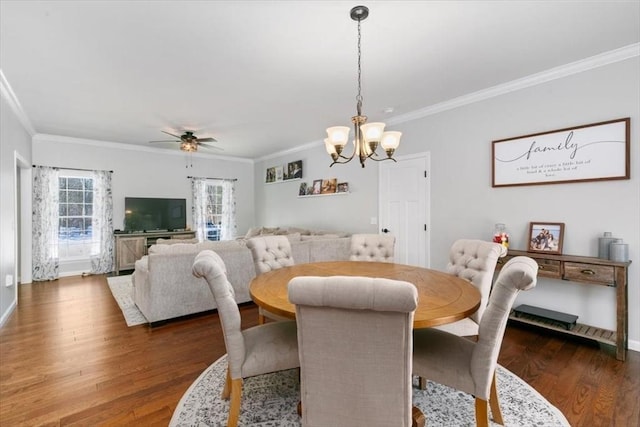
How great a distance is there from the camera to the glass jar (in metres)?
3.28

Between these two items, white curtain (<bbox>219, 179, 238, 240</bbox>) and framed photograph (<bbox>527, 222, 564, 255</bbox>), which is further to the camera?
white curtain (<bbox>219, 179, 238, 240</bbox>)

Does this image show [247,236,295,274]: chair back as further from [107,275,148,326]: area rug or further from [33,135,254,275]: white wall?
[33,135,254,275]: white wall

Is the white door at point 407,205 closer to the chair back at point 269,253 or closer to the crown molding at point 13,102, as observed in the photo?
the chair back at point 269,253

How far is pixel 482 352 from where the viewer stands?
144 cm

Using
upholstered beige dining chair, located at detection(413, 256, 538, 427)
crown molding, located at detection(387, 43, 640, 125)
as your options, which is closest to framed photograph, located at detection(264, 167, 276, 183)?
crown molding, located at detection(387, 43, 640, 125)

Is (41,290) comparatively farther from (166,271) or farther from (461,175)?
(461,175)

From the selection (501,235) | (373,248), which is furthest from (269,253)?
(501,235)

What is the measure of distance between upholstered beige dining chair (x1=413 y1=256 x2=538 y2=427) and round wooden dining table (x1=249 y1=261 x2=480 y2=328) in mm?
129

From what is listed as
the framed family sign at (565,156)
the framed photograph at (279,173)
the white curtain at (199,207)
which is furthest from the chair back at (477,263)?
the white curtain at (199,207)

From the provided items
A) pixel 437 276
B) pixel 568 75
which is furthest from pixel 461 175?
pixel 437 276

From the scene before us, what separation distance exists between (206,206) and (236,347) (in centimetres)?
621

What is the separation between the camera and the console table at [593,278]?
2.46 metres

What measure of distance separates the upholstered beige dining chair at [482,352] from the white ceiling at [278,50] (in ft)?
6.13

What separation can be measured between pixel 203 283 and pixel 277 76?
2500 mm
